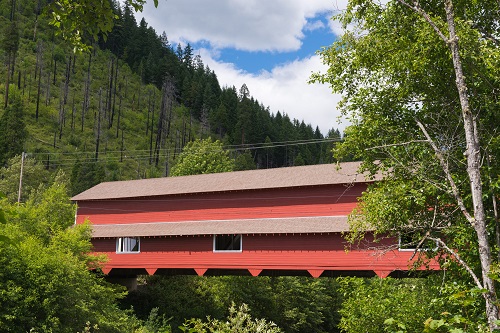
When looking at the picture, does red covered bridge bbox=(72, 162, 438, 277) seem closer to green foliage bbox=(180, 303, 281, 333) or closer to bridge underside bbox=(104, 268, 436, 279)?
bridge underside bbox=(104, 268, 436, 279)

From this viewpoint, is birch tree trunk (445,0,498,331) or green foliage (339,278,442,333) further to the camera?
green foliage (339,278,442,333)

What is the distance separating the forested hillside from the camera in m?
76.1

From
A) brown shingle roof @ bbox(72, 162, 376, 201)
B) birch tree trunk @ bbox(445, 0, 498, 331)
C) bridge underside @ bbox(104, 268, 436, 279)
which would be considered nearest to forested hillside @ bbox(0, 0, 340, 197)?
brown shingle roof @ bbox(72, 162, 376, 201)

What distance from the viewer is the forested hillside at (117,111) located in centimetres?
7612

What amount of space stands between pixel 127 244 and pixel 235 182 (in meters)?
7.47

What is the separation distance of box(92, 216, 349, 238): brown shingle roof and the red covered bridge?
6cm

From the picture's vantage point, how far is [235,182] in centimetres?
3116

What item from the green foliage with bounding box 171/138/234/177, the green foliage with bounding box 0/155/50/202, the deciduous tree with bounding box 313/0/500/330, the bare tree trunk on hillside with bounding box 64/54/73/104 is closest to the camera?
the deciduous tree with bounding box 313/0/500/330

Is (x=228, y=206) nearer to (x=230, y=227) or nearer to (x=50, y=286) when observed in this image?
(x=230, y=227)

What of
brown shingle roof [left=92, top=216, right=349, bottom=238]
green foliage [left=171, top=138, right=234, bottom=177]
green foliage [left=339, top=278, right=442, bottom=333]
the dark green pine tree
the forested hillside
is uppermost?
the forested hillside

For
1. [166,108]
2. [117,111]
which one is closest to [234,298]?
[117,111]

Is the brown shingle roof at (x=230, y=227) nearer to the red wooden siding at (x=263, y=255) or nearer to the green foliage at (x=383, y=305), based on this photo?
the red wooden siding at (x=263, y=255)

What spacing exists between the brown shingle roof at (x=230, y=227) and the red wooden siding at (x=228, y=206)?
504mm

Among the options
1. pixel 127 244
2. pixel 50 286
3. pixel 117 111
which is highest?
pixel 117 111
